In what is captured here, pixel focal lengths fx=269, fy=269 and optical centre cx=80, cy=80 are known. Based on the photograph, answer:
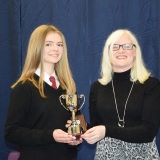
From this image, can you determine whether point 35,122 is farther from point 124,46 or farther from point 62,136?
point 124,46

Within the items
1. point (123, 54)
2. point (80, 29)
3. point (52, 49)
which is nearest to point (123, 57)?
point (123, 54)

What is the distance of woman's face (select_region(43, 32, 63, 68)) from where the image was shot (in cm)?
183

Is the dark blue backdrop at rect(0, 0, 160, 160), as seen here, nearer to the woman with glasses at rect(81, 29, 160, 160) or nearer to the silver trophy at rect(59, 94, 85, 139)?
the woman with glasses at rect(81, 29, 160, 160)

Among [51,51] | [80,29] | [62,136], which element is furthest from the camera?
[80,29]

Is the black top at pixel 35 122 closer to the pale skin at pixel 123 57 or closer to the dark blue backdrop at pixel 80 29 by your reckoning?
the pale skin at pixel 123 57

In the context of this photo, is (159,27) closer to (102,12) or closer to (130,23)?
(130,23)

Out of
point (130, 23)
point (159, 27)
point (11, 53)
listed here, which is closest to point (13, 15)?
point (11, 53)

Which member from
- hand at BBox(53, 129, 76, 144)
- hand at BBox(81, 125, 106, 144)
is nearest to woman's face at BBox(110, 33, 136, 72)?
hand at BBox(81, 125, 106, 144)

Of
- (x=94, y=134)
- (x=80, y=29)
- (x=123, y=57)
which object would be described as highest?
(x=80, y=29)

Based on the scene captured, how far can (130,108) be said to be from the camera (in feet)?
5.82

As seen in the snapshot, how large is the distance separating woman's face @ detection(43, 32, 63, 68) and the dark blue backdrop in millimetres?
1135

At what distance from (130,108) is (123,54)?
373 millimetres

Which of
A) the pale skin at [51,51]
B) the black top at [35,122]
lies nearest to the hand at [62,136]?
the black top at [35,122]

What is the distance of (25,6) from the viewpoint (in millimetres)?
3109
